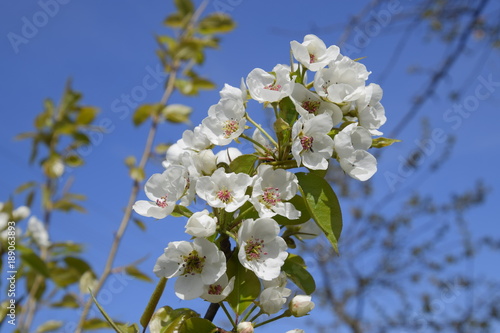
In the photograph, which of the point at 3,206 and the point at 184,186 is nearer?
the point at 184,186

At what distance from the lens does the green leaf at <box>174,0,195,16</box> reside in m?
2.70

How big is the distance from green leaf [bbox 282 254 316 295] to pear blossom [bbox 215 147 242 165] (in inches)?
9.0

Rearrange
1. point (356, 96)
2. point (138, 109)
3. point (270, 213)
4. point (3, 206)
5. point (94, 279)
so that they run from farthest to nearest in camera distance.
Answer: point (138, 109) < point (3, 206) < point (94, 279) < point (356, 96) < point (270, 213)

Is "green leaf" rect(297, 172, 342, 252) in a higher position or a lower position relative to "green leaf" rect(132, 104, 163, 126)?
lower

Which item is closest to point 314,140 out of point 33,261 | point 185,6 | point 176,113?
point 33,261

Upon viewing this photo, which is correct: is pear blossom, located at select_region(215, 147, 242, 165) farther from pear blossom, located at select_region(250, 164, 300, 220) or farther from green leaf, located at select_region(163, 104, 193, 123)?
green leaf, located at select_region(163, 104, 193, 123)

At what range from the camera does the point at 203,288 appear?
2.56 ft

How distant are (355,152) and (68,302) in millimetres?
1769

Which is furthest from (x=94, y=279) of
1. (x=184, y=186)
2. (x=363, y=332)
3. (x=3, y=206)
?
(x=363, y=332)

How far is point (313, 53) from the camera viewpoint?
95 centimetres

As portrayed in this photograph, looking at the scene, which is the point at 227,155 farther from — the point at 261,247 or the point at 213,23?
the point at 213,23

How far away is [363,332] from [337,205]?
522 centimetres

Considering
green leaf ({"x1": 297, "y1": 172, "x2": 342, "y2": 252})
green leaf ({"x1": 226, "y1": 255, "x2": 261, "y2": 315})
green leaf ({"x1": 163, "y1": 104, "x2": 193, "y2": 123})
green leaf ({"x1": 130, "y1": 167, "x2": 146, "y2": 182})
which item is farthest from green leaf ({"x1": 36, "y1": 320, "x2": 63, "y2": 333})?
green leaf ({"x1": 297, "y1": 172, "x2": 342, "y2": 252})

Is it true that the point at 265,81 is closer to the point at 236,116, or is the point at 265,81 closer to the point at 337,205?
the point at 236,116
